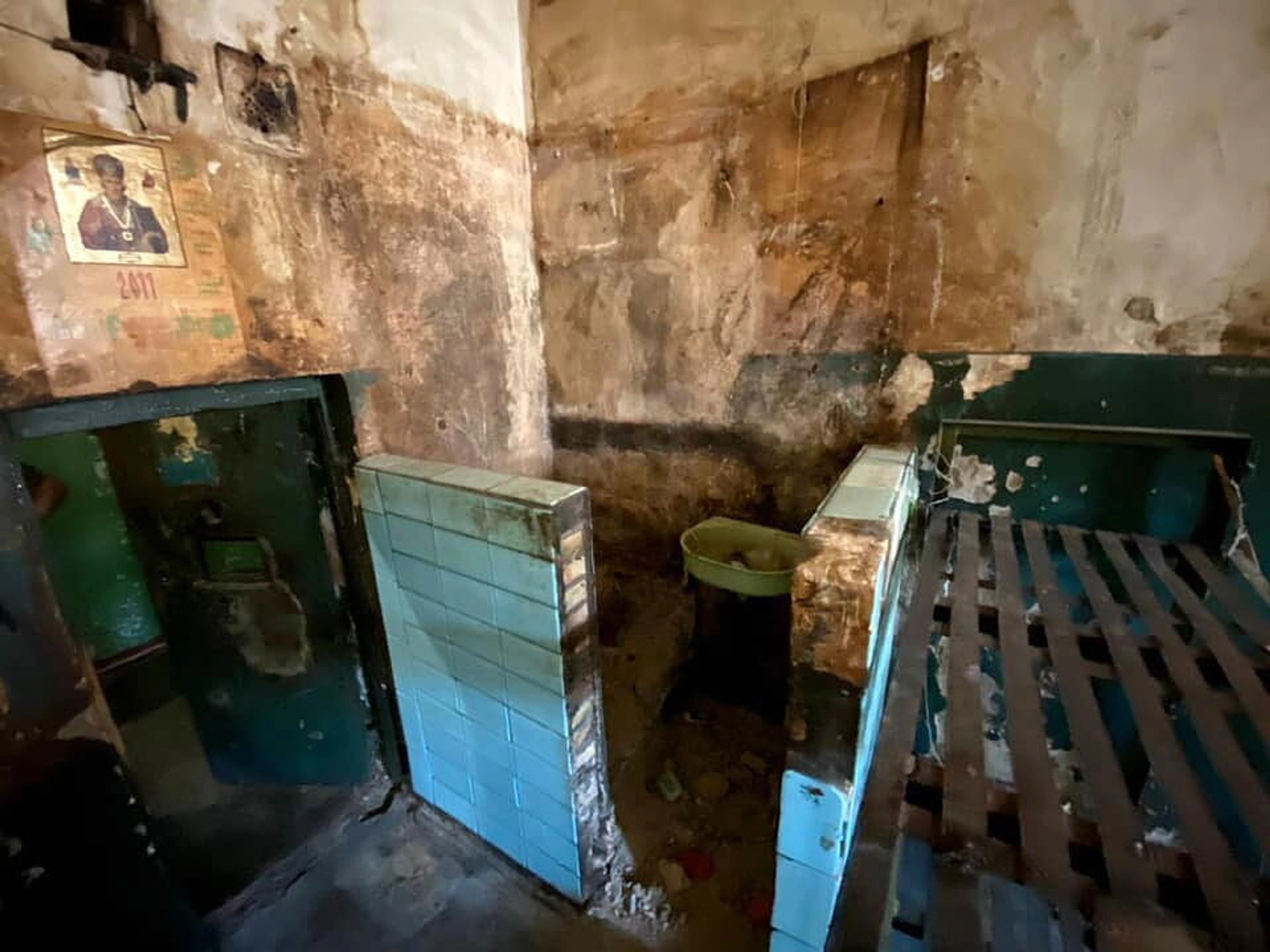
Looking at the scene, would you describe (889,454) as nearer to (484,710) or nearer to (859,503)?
(859,503)

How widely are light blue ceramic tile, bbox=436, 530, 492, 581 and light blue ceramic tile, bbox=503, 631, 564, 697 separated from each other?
0.17m

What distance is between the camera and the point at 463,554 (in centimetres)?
135

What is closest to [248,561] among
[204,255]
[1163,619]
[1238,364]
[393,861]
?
[204,255]

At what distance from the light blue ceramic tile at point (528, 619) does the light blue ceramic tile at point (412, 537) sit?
0.80ft

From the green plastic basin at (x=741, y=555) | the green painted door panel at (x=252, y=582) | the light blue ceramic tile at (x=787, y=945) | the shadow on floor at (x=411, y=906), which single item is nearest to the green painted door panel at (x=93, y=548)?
the green painted door panel at (x=252, y=582)

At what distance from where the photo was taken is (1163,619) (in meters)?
1.06

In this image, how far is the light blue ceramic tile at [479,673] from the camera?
4.66 feet

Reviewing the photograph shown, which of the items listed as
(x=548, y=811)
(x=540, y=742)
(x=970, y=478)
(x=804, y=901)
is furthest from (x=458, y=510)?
(x=970, y=478)

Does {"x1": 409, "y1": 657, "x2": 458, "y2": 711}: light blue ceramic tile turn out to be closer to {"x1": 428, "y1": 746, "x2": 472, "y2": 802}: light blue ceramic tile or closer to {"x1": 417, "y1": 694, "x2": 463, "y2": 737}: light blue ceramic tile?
{"x1": 417, "y1": 694, "x2": 463, "y2": 737}: light blue ceramic tile

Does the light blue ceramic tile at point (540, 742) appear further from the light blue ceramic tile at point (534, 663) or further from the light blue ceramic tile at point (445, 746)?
the light blue ceramic tile at point (445, 746)

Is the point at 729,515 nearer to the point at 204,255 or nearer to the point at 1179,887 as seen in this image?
the point at 1179,887

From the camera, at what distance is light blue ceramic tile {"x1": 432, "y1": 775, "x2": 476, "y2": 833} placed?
1.69 metres

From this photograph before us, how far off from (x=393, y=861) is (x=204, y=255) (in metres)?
1.76

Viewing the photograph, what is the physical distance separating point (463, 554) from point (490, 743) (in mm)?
575
